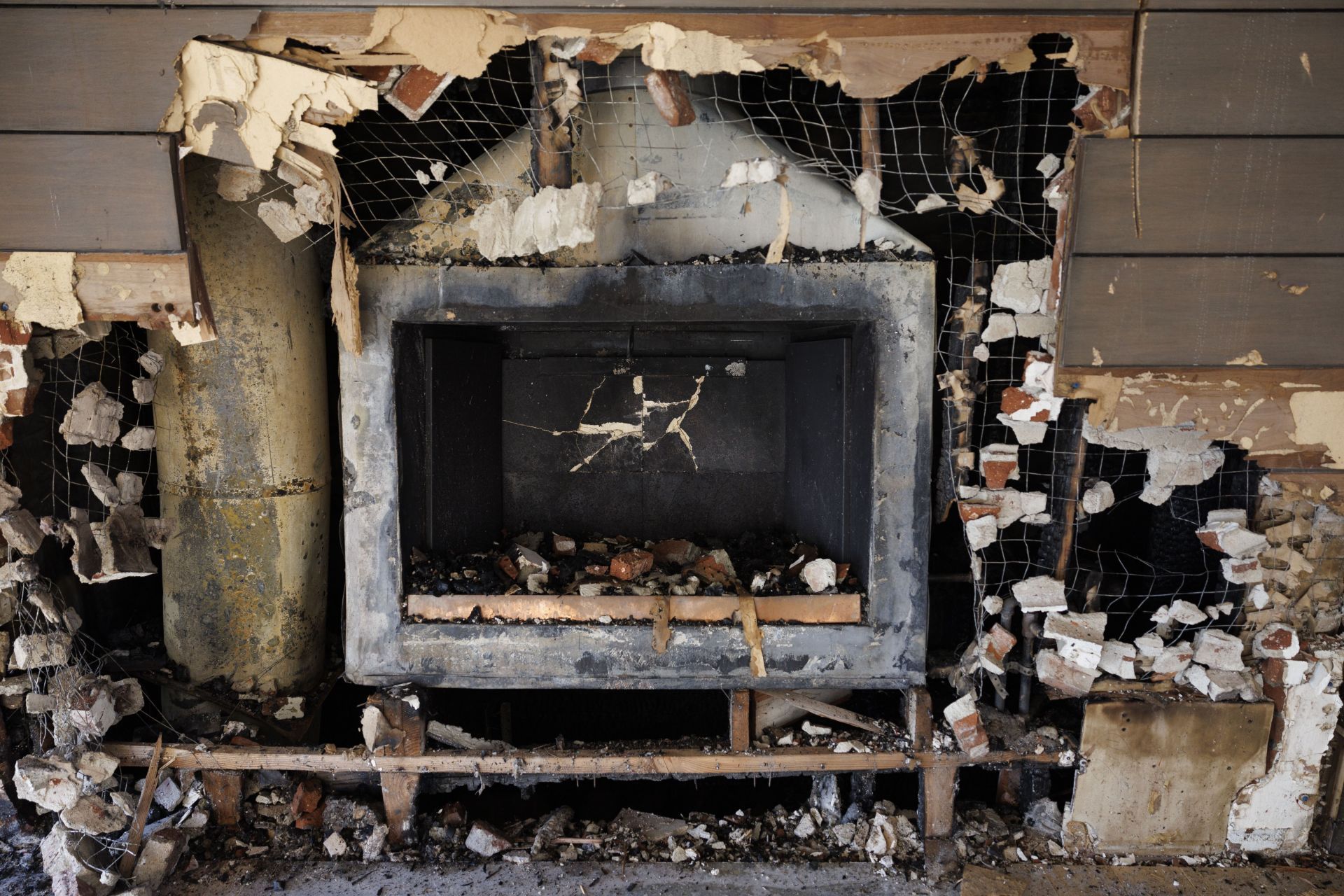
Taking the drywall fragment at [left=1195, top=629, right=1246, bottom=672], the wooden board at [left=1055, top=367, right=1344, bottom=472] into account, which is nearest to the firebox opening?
the wooden board at [left=1055, top=367, right=1344, bottom=472]

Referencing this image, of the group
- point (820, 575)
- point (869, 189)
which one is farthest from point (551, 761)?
point (869, 189)

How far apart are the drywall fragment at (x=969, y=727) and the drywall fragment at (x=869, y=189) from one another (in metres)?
1.86

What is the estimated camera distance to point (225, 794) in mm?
3053

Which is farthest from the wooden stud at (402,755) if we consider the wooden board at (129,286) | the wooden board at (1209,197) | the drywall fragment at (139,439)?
the wooden board at (1209,197)

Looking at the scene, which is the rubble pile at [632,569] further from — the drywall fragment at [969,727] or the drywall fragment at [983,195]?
the drywall fragment at [983,195]

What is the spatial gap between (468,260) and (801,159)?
4.04ft

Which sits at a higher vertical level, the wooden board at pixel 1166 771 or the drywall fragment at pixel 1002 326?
the drywall fragment at pixel 1002 326

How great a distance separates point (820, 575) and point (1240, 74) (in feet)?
6.63

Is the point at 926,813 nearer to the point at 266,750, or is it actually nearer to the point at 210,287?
the point at 266,750

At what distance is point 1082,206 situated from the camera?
7.70ft

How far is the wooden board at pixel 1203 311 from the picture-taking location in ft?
7.75

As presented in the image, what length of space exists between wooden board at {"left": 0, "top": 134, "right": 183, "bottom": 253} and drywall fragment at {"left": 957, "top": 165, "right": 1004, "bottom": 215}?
8.08ft

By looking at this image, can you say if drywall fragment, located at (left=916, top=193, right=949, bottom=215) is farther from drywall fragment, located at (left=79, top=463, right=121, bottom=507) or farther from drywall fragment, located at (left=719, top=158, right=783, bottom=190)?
drywall fragment, located at (left=79, top=463, right=121, bottom=507)

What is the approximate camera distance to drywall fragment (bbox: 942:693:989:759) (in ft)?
9.84
